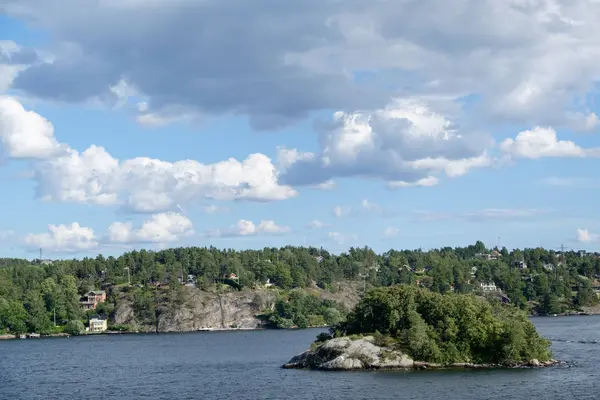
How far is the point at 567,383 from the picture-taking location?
3824 inches

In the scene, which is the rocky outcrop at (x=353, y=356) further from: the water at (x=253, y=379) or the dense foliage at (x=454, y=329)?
the water at (x=253, y=379)

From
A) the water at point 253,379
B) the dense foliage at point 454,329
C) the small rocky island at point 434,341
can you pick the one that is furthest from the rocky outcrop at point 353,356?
the water at point 253,379

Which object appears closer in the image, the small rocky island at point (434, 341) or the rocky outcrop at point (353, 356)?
the rocky outcrop at point (353, 356)

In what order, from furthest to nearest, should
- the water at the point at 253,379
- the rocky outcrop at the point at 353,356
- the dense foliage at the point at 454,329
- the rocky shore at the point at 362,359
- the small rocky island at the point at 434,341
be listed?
the dense foliage at the point at 454,329, the small rocky island at the point at 434,341, the rocky outcrop at the point at 353,356, the rocky shore at the point at 362,359, the water at the point at 253,379

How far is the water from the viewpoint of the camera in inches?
3644

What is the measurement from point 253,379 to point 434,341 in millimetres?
26547

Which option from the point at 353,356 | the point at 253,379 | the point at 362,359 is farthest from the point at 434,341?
the point at 253,379

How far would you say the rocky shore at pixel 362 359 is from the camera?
366ft

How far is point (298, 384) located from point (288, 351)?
174 ft

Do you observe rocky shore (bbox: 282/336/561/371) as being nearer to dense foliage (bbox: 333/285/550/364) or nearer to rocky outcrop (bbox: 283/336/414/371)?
rocky outcrop (bbox: 283/336/414/371)

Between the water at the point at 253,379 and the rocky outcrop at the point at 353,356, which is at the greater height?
the rocky outcrop at the point at 353,356

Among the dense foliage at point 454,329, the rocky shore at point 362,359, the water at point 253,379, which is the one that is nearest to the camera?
the water at point 253,379

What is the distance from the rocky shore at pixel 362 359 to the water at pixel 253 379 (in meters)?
3.08

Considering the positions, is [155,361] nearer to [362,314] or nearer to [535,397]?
[362,314]
